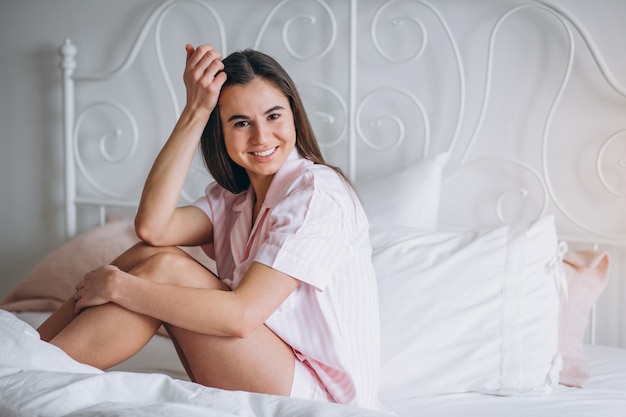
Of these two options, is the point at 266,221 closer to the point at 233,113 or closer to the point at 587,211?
the point at 233,113

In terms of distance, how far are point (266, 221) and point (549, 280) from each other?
62 centimetres

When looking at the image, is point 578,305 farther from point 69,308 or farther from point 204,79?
point 69,308

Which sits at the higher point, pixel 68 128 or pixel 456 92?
pixel 456 92

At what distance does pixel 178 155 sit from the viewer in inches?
59.4

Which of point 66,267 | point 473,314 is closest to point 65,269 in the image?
point 66,267

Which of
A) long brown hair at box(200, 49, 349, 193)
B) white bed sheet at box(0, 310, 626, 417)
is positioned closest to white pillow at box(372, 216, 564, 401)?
long brown hair at box(200, 49, 349, 193)

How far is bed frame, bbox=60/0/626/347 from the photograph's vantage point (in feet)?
6.25

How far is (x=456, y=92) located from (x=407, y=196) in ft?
1.15

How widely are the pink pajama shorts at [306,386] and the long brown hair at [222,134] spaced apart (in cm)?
36

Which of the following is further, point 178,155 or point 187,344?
point 178,155

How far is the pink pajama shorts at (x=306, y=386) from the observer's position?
4.48ft

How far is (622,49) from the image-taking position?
1858 millimetres

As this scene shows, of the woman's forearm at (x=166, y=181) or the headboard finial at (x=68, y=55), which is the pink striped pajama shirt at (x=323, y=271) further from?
the headboard finial at (x=68, y=55)

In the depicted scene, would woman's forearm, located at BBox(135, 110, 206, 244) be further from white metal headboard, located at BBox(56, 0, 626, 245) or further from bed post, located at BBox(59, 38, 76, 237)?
bed post, located at BBox(59, 38, 76, 237)
